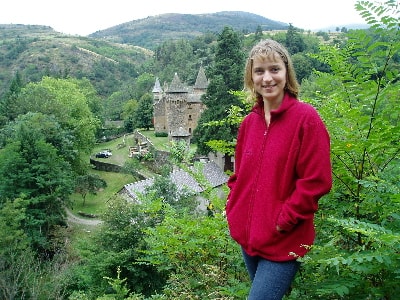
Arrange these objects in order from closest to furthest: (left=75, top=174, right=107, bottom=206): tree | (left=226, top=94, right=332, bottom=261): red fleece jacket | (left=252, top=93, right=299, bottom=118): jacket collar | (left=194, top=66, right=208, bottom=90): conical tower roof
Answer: (left=226, top=94, right=332, bottom=261): red fleece jacket, (left=252, top=93, right=299, bottom=118): jacket collar, (left=75, top=174, right=107, bottom=206): tree, (left=194, top=66, right=208, bottom=90): conical tower roof

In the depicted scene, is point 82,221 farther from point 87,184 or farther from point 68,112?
point 68,112

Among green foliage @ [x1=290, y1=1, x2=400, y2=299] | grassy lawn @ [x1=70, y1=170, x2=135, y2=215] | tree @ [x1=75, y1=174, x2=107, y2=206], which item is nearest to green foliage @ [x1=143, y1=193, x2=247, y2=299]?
green foliage @ [x1=290, y1=1, x2=400, y2=299]

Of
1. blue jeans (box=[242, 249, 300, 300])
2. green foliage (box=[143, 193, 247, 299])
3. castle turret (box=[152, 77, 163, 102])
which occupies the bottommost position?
castle turret (box=[152, 77, 163, 102])

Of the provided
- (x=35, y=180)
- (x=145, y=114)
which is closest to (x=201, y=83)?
(x=145, y=114)

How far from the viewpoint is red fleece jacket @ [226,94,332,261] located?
2365 millimetres

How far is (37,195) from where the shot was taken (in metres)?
23.8

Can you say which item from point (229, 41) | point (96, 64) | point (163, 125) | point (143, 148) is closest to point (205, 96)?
point (229, 41)

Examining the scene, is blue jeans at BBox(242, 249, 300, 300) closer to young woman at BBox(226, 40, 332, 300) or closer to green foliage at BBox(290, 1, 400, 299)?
Result: young woman at BBox(226, 40, 332, 300)

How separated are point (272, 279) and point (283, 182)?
631 millimetres

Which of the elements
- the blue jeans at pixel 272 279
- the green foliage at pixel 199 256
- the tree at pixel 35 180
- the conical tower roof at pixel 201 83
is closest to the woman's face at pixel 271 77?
the blue jeans at pixel 272 279

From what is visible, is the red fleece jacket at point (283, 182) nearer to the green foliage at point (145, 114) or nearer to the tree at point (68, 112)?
the tree at point (68, 112)

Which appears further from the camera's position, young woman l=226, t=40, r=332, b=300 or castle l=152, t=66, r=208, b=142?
castle l=152, t=66, r=208, b=142

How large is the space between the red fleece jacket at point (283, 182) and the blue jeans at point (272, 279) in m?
0.06

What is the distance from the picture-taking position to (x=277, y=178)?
2.52 metres
